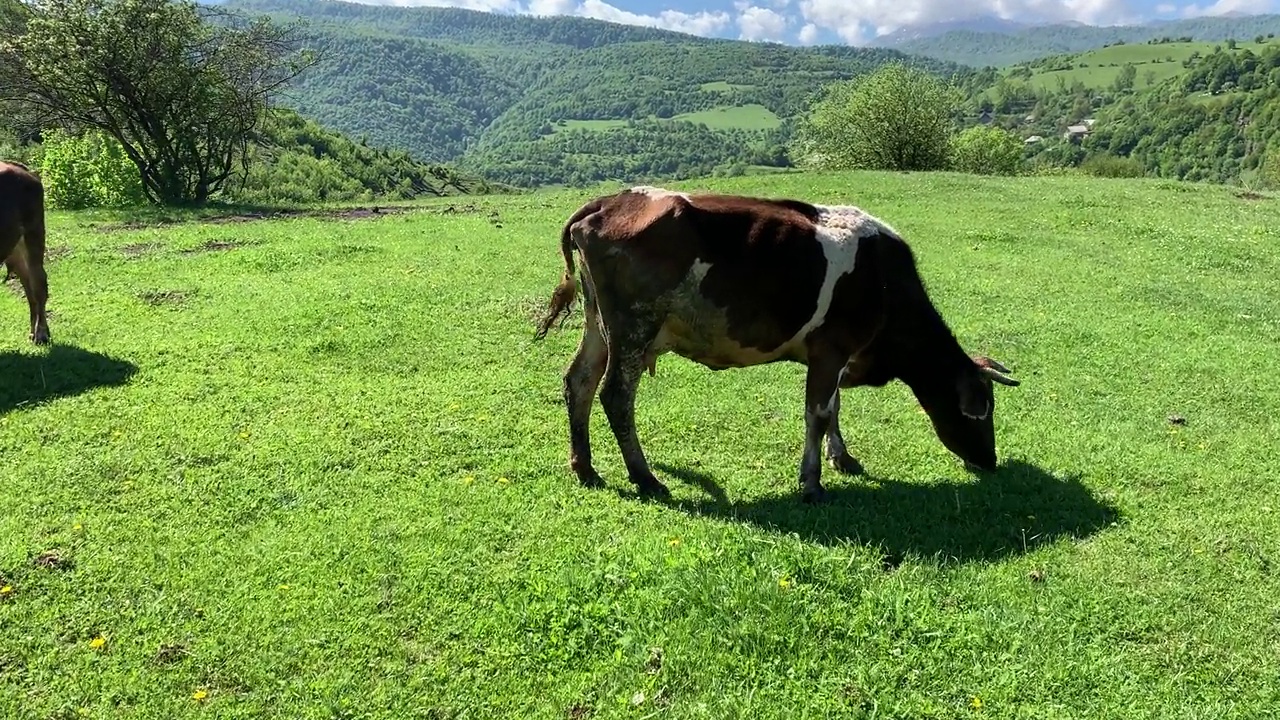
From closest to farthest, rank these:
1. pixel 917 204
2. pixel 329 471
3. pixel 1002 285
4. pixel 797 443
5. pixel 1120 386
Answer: pixel 329 471 → pixel 797 443 → pixel 1120 386 → pixel 1002 285 → pixel 917 204

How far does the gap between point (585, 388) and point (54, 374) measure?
7.94 meters

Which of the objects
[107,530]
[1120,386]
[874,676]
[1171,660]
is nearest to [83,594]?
[107,530]

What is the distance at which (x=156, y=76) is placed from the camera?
28.9m

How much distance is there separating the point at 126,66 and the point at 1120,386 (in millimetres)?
32071

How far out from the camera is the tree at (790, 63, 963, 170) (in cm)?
4612

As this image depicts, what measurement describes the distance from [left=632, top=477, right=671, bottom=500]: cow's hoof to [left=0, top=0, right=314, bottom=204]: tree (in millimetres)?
29307

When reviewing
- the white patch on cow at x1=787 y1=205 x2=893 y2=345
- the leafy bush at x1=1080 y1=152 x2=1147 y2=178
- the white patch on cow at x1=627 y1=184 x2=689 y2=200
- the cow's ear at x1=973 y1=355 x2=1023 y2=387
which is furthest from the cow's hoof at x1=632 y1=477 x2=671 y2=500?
the leafy bush at x1=1080 y1=152 x2=1147 y2=178

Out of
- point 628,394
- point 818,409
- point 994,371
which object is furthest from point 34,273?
point 994,371

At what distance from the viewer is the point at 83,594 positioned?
6.10 m

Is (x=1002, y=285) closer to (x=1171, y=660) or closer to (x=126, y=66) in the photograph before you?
(x=1171, y=660)

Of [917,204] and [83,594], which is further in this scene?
[917,204]

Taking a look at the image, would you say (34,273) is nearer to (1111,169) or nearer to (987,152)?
(987,152)

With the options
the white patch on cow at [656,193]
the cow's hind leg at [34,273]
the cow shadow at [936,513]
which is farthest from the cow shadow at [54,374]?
the cow shadow at [936,513]

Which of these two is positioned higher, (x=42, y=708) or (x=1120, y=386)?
(x=1120, y=386)
